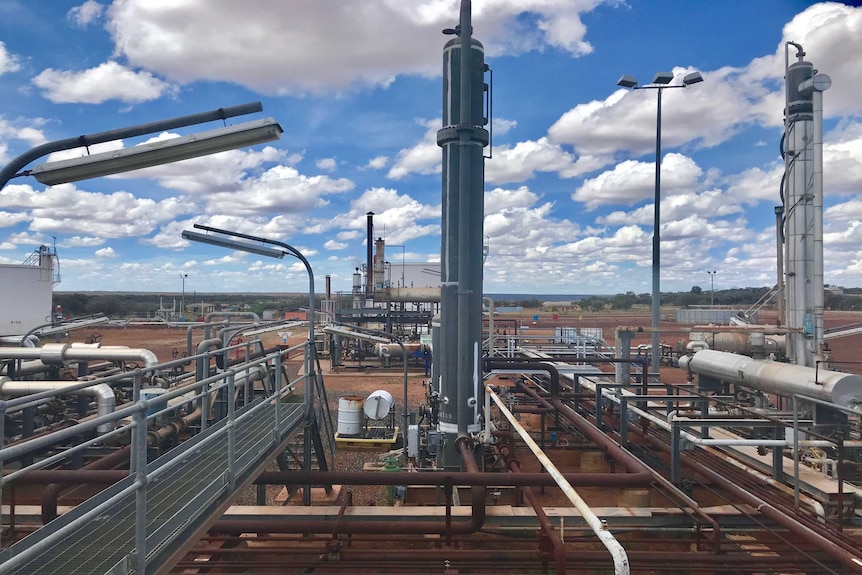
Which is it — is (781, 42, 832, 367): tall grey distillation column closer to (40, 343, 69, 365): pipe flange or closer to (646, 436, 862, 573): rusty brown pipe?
(646, 436, 862, 573): rusty brown pipe

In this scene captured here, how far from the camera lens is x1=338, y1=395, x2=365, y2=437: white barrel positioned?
48.3ft

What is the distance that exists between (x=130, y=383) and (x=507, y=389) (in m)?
9.85

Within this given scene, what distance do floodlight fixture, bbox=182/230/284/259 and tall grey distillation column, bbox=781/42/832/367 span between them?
10897 mm

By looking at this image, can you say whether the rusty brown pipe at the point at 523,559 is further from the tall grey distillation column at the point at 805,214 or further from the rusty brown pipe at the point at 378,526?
the tall grey distillation column at the point at 805,214

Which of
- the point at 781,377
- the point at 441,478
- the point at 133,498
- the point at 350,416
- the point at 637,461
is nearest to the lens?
the point at 133,498

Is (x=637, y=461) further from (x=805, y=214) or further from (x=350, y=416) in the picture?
(x=350, y=416)

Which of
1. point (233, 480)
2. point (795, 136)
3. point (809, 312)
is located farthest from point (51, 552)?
point (795, 136)

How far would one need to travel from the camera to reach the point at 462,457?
21.7 ft

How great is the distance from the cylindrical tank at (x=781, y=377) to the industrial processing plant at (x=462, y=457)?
1.4 inches

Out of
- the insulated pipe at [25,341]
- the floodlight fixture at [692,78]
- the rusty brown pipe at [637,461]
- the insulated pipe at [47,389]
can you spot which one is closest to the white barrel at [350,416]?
→ the insulated pipe at [47,389]

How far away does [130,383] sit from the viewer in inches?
538

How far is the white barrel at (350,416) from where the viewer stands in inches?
579

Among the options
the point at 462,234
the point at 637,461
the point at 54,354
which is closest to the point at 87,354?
the point at 54,354

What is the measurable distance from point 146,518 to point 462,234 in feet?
18.0
